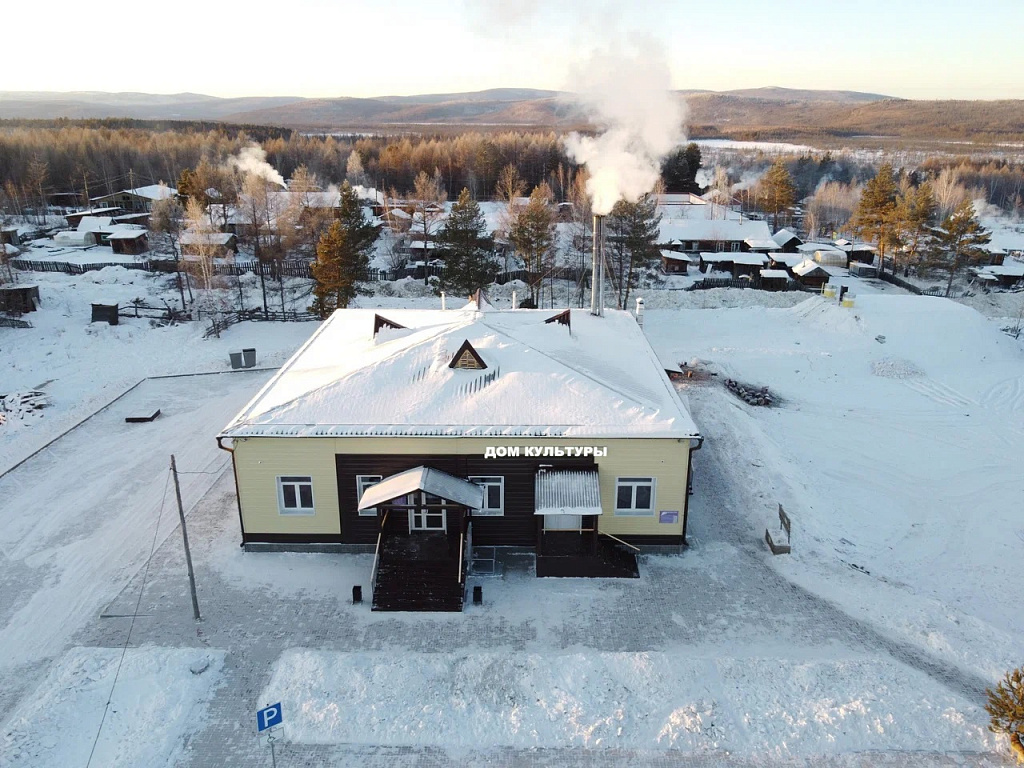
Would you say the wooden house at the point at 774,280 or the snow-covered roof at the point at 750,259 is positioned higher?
the snow-covered roof at the point at 750,259

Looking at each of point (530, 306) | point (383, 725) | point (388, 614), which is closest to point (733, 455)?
point (388, 614)

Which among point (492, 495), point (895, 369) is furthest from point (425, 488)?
point (895, 369)

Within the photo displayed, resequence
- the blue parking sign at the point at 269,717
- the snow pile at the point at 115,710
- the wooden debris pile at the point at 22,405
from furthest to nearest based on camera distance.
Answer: the wooden debris pile at the point at 22,405 < the snow pile at the point at 115,710 < the blue parking sign at the point at 269,717

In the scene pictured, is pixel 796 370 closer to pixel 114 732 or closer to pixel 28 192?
pixel 114 732

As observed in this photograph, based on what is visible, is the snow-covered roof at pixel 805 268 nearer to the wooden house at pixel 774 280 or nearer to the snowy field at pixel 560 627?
the wooden house at pixel 774 280

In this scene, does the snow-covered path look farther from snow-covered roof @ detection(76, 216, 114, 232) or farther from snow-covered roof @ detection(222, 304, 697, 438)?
snow-covered roof @ detection(76, 216, 114, 232)

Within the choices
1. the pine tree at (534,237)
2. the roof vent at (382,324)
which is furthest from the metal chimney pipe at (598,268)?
the pine tree at (534,237)

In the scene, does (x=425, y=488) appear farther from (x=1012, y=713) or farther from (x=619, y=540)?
(x=1012, y=713)
